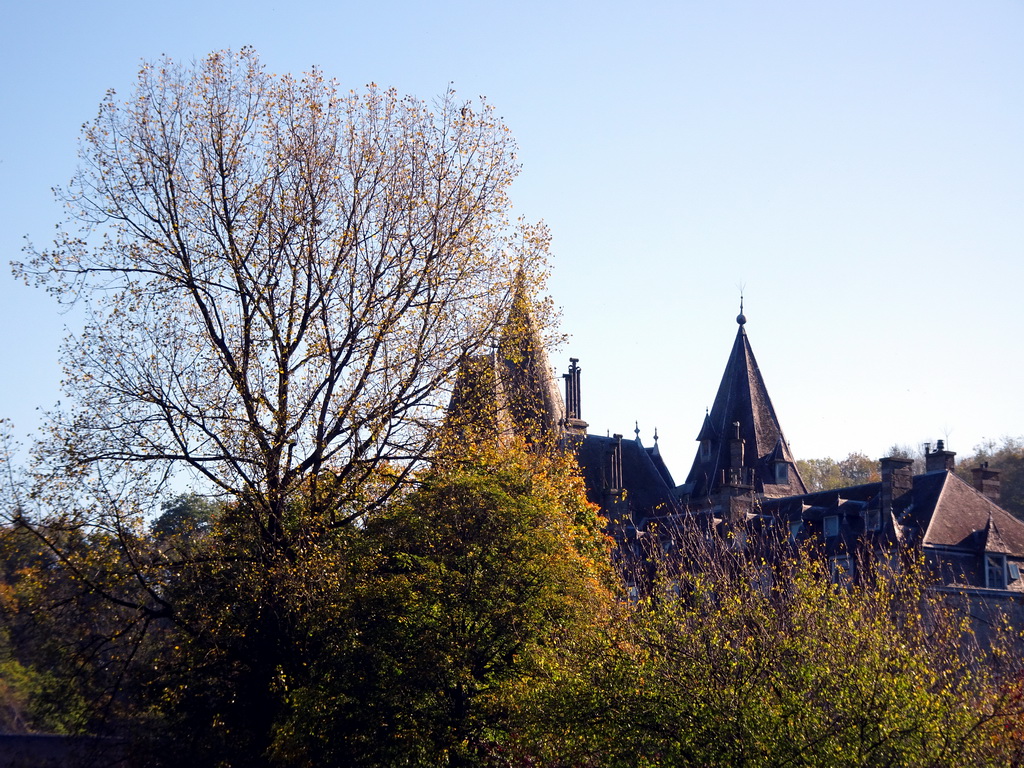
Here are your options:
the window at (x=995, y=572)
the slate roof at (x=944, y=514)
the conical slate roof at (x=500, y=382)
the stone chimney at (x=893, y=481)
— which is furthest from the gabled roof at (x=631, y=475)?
the conical slate roof at (x=500, y=382)

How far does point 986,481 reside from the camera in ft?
170

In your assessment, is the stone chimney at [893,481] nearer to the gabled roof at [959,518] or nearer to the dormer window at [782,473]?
the gabled roof at [959,518]

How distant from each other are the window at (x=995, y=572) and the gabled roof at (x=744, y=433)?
16.9 meters

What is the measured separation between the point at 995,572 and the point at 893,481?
5.09 m

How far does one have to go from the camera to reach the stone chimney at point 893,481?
1759 inches

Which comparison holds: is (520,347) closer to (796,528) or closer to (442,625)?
(442,625)

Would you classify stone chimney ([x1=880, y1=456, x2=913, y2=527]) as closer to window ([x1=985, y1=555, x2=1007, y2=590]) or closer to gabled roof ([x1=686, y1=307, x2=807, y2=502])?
window ([x1=985, y1=555, x2=1007, y2=590])

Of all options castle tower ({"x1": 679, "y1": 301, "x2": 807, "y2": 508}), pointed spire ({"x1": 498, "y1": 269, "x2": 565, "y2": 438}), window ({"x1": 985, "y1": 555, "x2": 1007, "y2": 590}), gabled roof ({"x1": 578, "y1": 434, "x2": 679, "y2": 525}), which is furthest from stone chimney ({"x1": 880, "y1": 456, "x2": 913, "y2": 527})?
pointed spire ({"x1": 498, "y1": 269, "x2": 565, "y2": 438})

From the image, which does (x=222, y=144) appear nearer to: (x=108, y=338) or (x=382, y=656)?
(x=108, y=338)

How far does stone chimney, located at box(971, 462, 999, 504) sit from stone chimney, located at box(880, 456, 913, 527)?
20.3 ft

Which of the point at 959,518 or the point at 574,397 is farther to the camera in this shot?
the point at 574,397

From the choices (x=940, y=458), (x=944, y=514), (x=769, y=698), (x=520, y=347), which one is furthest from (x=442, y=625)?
(x=940, y=458)

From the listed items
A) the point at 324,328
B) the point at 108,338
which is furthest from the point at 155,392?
the point at 324,328

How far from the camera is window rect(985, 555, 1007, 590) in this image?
138ft
